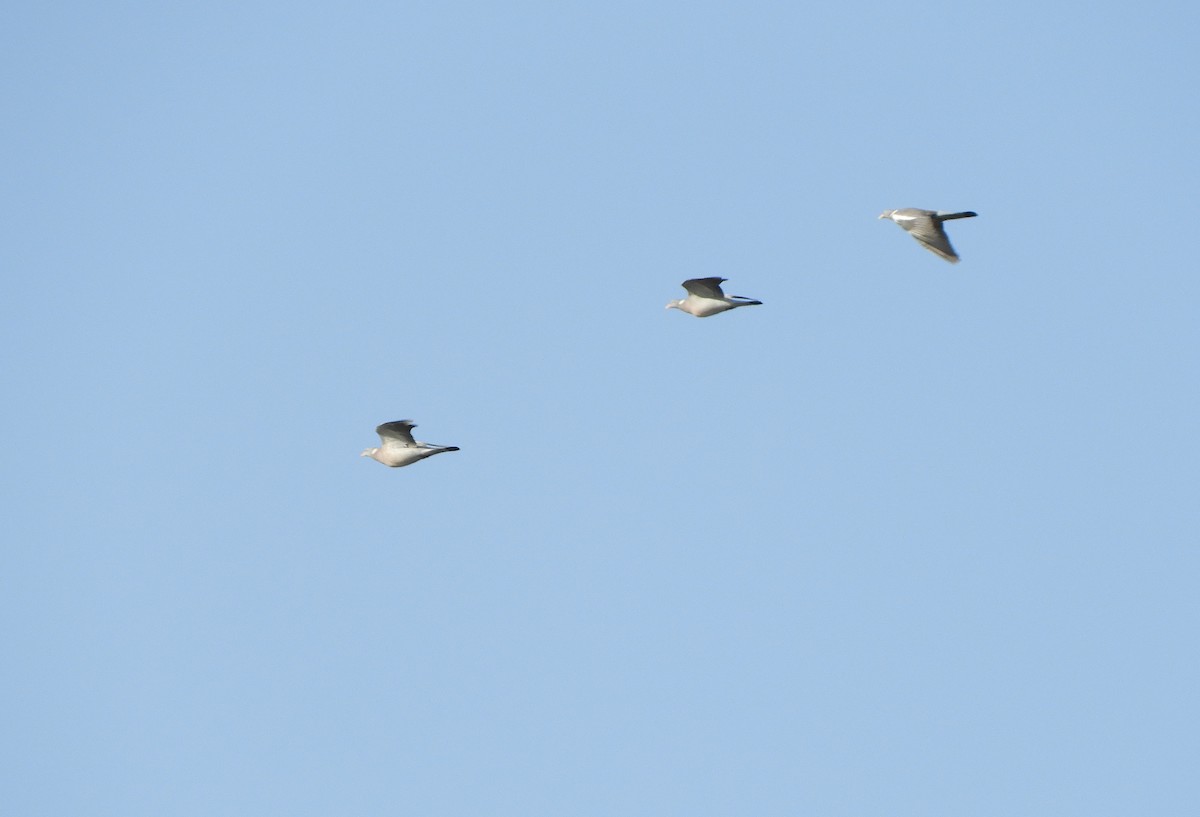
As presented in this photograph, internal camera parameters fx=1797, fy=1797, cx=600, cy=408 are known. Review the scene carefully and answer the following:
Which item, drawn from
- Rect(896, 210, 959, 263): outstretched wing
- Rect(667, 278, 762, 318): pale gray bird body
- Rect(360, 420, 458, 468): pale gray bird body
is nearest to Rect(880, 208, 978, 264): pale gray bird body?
Rect(896, 210, 959, 263): outstretched wing

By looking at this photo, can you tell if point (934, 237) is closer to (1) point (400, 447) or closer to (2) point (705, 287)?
(2) point (705, 287)

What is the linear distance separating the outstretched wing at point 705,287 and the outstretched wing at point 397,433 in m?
9.16

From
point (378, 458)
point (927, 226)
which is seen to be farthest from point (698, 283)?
point (378, 458)

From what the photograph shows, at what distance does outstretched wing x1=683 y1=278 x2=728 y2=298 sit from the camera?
51.5 m

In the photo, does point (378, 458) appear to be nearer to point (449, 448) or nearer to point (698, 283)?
point (449, 448)

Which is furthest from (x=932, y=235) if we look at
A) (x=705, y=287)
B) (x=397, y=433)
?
(x=397, y=433)

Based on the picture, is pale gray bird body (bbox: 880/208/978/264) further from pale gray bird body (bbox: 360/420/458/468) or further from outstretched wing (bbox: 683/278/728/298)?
pale gray bird body (bbox: 360/420/458/468)

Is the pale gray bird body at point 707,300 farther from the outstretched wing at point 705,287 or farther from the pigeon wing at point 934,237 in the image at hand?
the pigeon wing at point 934,237

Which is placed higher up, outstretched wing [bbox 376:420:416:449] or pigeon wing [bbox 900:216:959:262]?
pigeon wing [bbox 900:216:959:262]

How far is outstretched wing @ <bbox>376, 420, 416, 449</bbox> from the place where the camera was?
1934 inches

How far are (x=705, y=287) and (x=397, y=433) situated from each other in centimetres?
992

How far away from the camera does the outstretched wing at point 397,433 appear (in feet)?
161

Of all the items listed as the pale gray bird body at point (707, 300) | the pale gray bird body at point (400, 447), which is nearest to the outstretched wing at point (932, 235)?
the pale gray bird body at point (707, 300)

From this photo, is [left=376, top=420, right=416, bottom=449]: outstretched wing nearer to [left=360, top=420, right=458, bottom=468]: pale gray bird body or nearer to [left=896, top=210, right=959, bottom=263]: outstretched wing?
[left=360, top=420, right=458, bottom=468]: pale gray bird body
